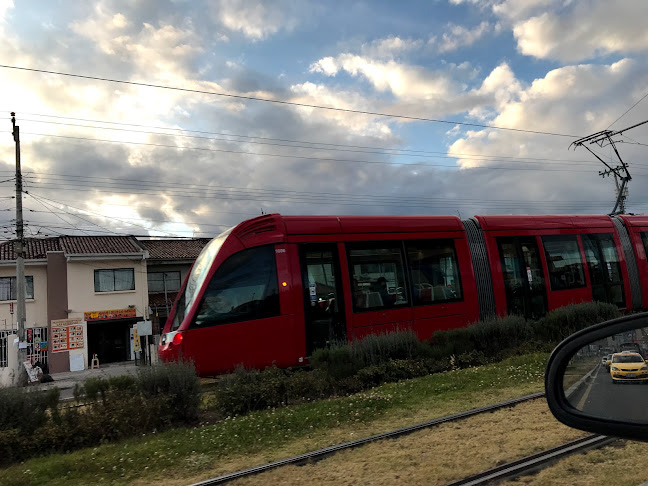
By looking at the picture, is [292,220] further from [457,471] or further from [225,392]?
[457,471]

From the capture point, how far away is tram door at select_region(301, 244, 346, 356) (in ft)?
32.7

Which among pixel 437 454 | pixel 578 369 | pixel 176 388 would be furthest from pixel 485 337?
pixel 578 369

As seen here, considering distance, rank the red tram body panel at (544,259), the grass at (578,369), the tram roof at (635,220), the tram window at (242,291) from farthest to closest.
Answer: the tram roof at (635,220)
the red tram body panel at (544,259)
the tram window at (242,291)
the grass at (578,369)

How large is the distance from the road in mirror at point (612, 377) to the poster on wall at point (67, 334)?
32.4m

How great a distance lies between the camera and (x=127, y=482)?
512 centimetres

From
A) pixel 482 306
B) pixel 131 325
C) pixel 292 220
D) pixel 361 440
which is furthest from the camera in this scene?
pixel 131 325

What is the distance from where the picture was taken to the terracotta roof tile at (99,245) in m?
31.6

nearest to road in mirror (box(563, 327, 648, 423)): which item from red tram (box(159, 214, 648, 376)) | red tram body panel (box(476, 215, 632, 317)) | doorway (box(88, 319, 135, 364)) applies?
red tram (box(159, 214, 648, 376))

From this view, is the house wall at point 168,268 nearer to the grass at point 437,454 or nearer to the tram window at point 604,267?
the tram window at point 604,267

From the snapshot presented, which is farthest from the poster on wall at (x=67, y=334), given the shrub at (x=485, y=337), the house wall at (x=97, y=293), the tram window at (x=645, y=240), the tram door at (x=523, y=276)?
the tram window at (x=645, y=240)

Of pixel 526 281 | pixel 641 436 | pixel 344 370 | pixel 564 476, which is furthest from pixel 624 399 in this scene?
pixel 526 281

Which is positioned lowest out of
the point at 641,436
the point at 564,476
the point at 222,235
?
the point at 564,476

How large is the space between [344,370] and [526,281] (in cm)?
642

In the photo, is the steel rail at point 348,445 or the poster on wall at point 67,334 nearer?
the steel rail at point 348,445
